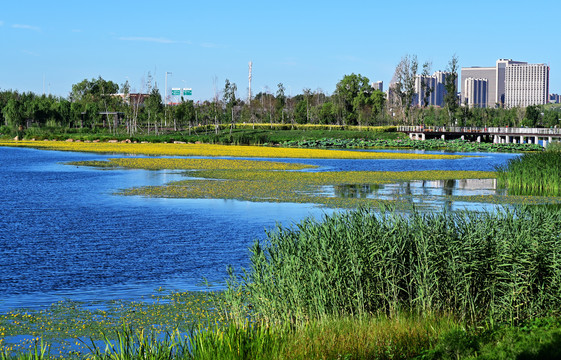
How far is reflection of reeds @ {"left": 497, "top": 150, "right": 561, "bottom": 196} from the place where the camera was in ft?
122

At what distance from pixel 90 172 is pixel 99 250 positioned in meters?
30.6

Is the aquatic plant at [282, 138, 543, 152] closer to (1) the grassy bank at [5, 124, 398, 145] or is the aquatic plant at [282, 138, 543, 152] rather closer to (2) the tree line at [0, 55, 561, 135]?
(1) the grassy bank at [5, 124, 398, 145]

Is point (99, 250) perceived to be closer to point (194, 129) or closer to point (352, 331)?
point (352, 331)

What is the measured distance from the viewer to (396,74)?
147625 mm

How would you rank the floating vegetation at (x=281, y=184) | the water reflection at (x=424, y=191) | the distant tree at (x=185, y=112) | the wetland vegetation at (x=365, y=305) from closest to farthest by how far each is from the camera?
Answer: 1. the wetland vegetation at (x=365, y=305)
2. the water reflection at (x=424, y=191)
3. the floating vegetation at (x=281, y=184)
4. the distant tree at (x=185, y=112)

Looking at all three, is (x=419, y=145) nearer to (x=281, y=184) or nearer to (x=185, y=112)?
(x=185, y=112)

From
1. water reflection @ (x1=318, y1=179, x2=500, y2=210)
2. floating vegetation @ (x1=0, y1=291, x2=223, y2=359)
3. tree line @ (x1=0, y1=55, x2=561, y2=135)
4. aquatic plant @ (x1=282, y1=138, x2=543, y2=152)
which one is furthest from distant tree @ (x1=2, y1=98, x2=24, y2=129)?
floating vegetation @ (x1=0, y1=291, x2=223, y2=359)

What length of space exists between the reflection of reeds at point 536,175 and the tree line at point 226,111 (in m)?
88.3

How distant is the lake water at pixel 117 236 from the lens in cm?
1633

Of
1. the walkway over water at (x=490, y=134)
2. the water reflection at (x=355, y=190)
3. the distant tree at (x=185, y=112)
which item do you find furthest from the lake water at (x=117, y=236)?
the distant tree at (x=185, y=112)

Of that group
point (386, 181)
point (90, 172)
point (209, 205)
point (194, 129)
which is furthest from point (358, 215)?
point (194, 129)

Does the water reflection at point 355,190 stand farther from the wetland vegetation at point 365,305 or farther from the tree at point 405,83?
the tree at point 405,83

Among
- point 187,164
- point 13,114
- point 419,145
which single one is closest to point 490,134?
point 419,145

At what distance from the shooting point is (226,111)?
16262 cm
